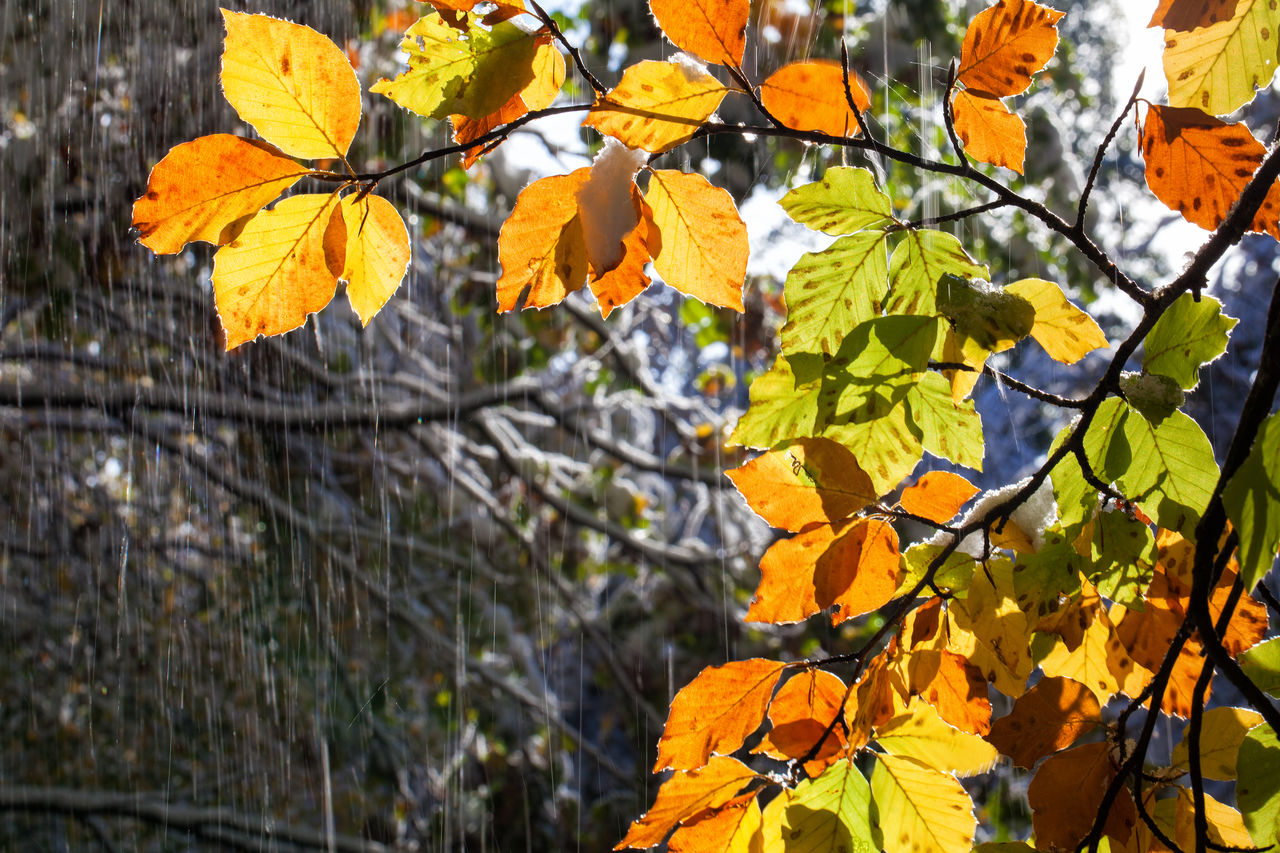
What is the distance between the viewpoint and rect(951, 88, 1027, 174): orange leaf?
37cm

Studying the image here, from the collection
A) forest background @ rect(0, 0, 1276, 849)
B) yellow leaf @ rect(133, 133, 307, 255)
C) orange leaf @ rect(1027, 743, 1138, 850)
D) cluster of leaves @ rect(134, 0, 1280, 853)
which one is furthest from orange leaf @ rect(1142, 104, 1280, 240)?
forest background @ rect(0, 0, 1276, 849)

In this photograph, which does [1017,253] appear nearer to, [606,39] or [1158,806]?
[606,39]

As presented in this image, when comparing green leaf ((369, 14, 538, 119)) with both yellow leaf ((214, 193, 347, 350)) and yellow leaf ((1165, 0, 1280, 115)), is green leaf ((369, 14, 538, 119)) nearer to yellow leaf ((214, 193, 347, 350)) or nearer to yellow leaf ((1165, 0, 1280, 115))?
yellow leaf ((214, 193, 347, 350))

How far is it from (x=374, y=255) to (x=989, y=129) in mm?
260

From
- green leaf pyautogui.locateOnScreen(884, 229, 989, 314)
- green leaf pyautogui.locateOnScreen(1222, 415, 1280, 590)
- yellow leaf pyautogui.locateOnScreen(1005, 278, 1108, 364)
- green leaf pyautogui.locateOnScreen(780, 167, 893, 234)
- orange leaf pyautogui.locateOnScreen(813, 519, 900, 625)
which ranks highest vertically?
green leaf pyautogui.locateOnScreen(780, 167, 893, 234)

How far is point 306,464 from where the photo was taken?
252cm

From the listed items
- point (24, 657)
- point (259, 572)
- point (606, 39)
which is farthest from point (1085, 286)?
point (24, 657)

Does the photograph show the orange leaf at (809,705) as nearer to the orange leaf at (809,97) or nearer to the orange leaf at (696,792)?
the orange leaf at (696,792)

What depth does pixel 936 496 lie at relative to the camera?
39 centimetres

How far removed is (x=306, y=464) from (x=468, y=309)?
75 centimetres

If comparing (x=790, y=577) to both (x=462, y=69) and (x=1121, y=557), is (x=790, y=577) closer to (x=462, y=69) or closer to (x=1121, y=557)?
(x=1121, y=557)

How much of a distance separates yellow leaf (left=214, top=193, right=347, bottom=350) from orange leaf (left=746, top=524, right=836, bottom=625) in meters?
0.21

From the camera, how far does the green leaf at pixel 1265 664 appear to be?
1.10 feet

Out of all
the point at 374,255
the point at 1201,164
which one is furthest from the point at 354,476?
the point at 1201,164
